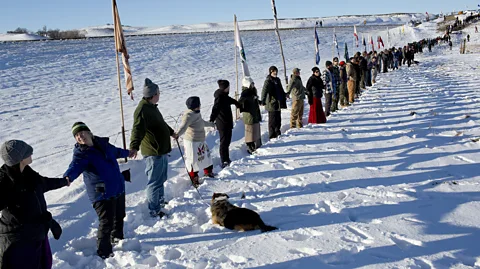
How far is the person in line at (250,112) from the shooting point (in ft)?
23.9

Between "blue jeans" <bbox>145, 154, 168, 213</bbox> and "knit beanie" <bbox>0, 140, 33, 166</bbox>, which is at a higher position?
"knit beanie" <bbox>0, 140, 33, 166</bbox>

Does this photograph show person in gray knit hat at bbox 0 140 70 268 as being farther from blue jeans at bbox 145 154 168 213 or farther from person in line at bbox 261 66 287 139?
person in line at bbox 261 66 287 139

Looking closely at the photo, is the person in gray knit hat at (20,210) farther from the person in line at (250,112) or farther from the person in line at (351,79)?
the person in line at (351,79)

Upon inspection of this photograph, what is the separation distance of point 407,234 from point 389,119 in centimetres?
634

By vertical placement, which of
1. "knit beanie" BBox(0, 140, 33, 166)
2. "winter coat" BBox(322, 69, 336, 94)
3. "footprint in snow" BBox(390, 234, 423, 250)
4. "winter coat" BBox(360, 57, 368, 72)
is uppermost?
"winter coat" BBox(360, 57, 368, 72)

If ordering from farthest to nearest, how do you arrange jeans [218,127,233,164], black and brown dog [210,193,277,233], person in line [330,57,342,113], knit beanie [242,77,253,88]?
person in line [330,57,342,113], knit beanie [242,77,253,88], jeans [218,127,233,164], black and brown dog [210,193,277,233]

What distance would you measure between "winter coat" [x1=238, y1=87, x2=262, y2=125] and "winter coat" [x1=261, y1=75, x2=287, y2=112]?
62cm

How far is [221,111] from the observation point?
6.57 m

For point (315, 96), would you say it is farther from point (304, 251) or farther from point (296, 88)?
point (304, 251)

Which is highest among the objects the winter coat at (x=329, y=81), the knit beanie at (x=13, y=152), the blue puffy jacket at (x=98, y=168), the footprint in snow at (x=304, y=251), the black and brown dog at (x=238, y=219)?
the winter coat at (x=329, y=81)

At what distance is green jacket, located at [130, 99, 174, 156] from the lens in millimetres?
4438

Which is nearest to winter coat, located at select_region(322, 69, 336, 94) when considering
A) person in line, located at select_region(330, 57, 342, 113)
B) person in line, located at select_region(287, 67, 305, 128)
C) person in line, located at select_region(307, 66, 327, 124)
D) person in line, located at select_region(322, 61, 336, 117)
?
person in line, located at select_region(322, 61, 336, 117)

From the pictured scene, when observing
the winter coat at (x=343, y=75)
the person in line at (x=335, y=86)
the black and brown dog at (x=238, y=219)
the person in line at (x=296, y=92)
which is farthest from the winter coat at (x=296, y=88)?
the black and brown dog at (x=238, y=219)

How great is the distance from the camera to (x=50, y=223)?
3.10 m
